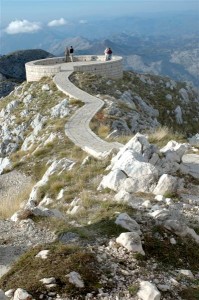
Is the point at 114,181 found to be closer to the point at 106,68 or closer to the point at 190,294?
the point at 190,294

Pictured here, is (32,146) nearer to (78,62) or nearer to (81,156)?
(81,156)

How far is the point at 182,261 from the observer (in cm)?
902

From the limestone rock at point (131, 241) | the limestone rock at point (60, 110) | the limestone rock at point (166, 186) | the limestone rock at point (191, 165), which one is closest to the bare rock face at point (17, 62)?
the limestone rock at point (60, 110)

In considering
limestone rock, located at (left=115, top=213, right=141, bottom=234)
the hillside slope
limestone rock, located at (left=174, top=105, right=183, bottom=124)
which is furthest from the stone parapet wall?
limestone rock, located at (left=115, top=213, right=141, bottom=234)

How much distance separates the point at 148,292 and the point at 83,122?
23.2 m

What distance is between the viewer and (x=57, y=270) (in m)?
7.74

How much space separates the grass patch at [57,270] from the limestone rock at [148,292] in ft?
2.75

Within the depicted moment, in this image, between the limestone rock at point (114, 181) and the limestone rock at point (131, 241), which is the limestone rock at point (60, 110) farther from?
the limestone rock at point (131, 241)

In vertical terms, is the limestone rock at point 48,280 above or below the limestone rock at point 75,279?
Result: above

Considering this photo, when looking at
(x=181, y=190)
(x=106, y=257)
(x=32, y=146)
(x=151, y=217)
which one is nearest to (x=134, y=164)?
(x=181, y=190)

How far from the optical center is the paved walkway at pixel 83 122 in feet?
73.6

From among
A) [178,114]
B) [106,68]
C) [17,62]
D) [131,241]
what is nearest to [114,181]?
[131,241]

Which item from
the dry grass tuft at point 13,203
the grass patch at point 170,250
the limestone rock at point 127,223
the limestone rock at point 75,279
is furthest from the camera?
the dry grass tuft at point 13,203

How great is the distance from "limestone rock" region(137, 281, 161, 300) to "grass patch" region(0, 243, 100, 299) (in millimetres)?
838
